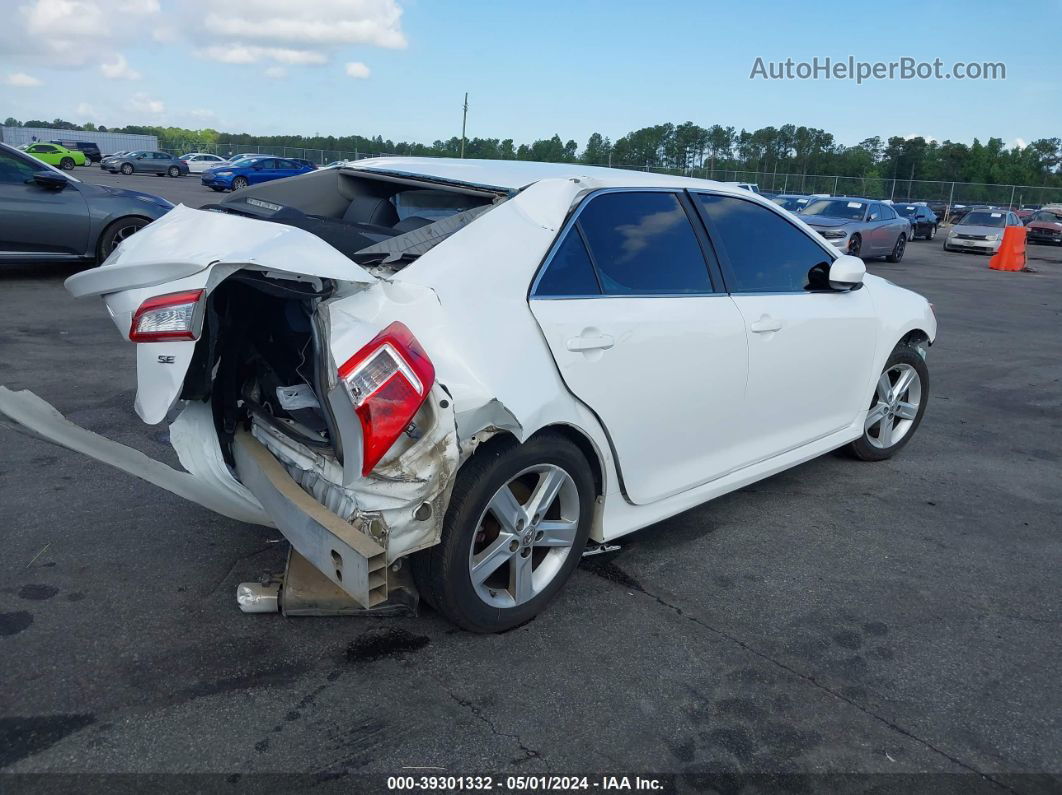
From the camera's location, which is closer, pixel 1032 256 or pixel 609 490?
pixel 609 490

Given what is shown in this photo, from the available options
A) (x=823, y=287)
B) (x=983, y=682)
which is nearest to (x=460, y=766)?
(x=983, y=682)

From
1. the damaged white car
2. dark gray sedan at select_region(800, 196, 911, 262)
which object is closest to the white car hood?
the damaged white car

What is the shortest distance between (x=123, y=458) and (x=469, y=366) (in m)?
1.38

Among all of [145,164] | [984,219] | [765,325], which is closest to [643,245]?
[765,325]

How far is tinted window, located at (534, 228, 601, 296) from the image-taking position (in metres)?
3.15

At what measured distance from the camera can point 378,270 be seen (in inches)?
116

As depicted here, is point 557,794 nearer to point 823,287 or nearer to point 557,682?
point 557,682

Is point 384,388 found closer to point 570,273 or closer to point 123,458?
point 570,273

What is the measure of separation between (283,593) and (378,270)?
126 cm

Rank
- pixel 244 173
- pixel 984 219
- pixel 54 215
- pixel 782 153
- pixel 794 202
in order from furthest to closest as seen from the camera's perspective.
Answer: pixel 782 153, pixel 244 173, pixel 984 219, pixel 794 202, pixel 54 215

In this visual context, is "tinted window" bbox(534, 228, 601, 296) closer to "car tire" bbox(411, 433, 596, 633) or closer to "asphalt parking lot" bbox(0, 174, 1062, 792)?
"car tire" bbox(411, 433, 596, 633)

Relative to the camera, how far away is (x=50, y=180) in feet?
30.4

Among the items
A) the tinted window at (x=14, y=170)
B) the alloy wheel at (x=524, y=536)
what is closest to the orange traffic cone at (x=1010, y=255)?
the tinted window at (x=14, y=170)

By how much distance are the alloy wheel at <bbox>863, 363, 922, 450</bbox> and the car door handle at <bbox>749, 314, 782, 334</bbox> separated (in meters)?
1.37
